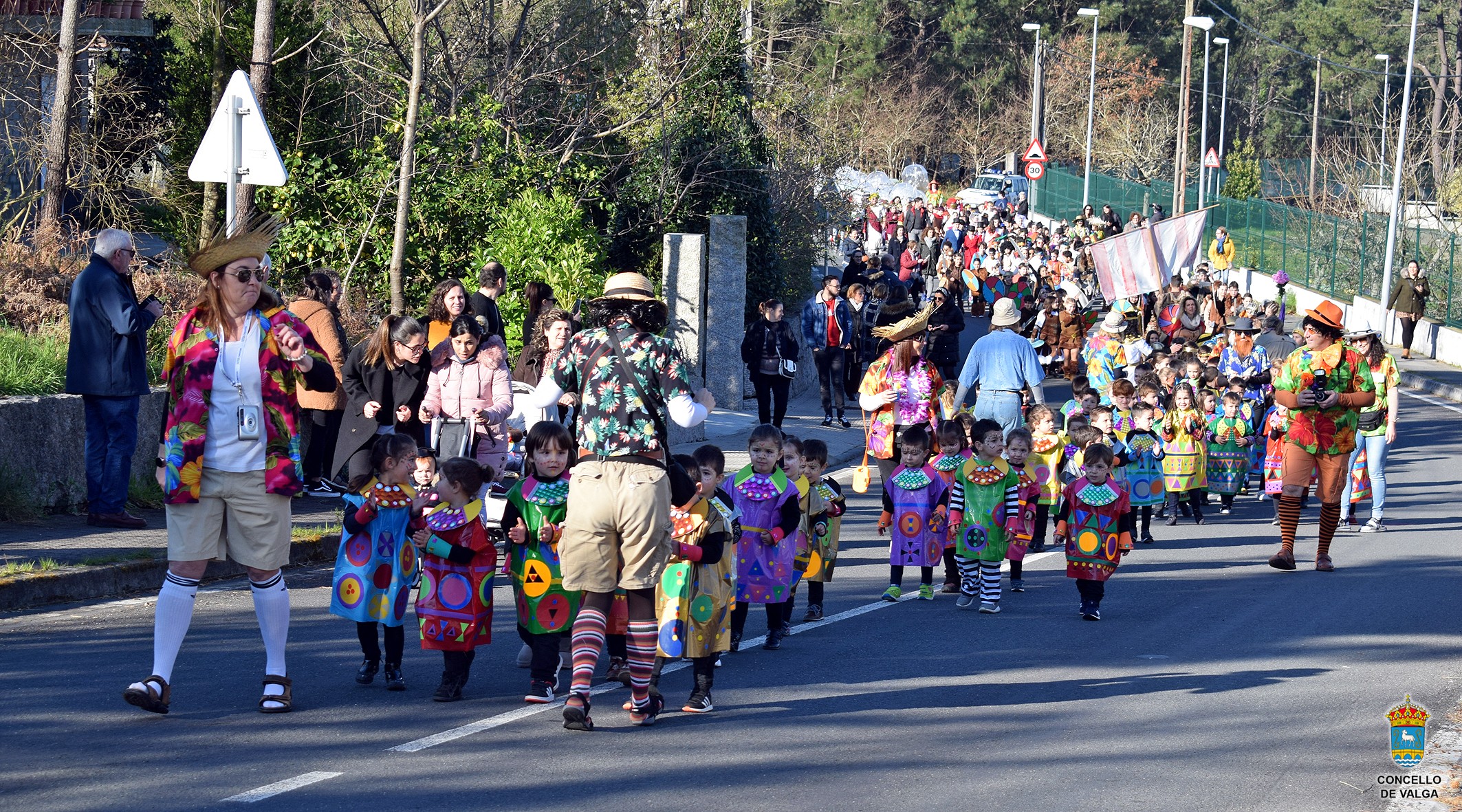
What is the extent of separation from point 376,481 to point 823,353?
1286 cm

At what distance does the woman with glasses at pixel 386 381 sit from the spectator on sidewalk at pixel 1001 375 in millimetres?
4331

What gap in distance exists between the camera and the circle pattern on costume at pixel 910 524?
9656 millimetres

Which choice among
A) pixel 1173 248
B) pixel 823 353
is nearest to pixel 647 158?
pixel 823 353

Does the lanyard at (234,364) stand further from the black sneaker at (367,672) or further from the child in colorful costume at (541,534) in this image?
the black sneaker at (367,672)

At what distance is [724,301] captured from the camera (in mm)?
19047

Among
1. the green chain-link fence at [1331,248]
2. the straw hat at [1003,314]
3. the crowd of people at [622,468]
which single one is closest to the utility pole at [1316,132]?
the green chain-link fence at [1331,248]

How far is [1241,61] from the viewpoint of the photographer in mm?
87438

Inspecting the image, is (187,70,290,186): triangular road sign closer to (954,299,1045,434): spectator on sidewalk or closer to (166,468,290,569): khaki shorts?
(166,468,290,569): khaki shorts

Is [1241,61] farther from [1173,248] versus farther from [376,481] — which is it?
[376,481]

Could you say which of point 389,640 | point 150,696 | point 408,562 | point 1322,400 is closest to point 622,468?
point 408,562

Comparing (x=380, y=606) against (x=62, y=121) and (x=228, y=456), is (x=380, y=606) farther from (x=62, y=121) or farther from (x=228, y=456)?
(x=62, y=121)

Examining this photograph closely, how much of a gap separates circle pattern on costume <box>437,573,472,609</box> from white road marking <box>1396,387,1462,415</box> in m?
22.2

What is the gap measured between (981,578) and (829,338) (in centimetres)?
989

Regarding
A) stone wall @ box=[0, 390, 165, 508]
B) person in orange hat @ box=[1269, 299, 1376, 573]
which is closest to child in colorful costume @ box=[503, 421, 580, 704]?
stone wall @ box=[0, 390, 165, 508]
